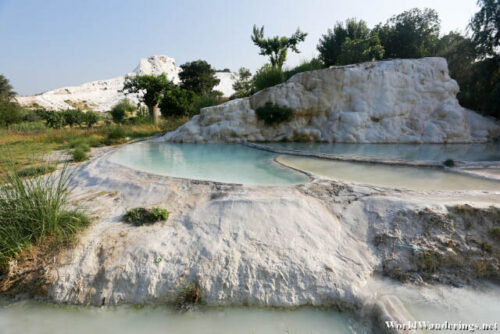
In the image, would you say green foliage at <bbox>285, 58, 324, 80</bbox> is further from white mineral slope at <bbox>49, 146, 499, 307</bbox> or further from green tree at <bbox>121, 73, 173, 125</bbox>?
white mineral slope at <bbox>49, 146, 499, 307</bbox>

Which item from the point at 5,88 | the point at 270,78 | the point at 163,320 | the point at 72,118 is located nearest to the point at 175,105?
the point at 270,78

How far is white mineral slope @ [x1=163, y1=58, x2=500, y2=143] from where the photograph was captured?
11.3m

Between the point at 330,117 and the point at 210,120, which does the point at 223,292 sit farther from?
the point at 330,117

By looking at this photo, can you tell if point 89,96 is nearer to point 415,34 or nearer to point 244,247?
point 415,34

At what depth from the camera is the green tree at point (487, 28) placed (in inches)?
488

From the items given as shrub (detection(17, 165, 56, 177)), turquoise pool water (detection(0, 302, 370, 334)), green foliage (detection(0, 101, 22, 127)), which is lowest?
turquoise pool water (detection(0, 302, 370, 334))

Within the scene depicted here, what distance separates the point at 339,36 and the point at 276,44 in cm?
585

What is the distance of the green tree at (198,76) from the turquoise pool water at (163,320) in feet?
108

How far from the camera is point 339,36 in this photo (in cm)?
2178

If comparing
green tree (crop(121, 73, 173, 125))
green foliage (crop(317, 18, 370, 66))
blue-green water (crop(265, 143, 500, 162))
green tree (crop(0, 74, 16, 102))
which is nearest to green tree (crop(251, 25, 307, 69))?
green foliage (crop(317, 18, 370, 66))

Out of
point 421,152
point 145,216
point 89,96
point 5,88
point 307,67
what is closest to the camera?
point 145,216

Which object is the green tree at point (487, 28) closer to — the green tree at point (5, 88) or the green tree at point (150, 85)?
the green tree at point (150, 85)

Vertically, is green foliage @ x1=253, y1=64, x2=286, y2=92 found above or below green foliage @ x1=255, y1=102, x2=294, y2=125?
above

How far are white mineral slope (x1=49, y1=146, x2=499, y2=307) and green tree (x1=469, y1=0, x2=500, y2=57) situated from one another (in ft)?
50.6
